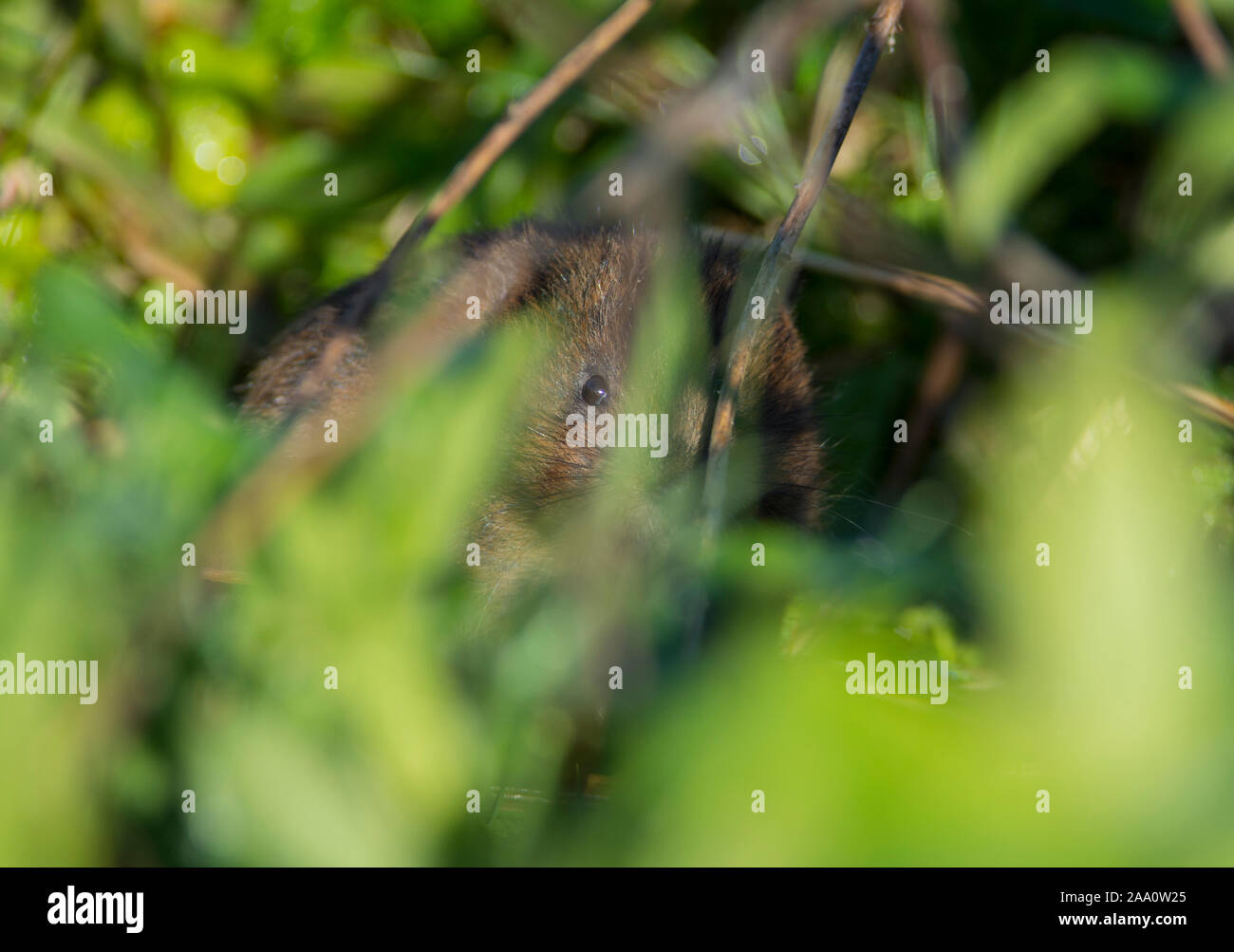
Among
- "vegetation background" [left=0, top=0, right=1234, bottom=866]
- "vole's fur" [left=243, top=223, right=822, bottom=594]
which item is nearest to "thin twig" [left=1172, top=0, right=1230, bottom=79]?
"vegetation background" [left=0, top=0, right=1234, bottom=866]

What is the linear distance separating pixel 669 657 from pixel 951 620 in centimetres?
165

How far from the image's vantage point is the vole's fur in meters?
3.12

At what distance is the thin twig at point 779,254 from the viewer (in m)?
2.31

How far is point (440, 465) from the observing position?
1436 millimetres

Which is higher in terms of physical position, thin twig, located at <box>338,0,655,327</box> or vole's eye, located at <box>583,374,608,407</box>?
thin twig, located at <box>338,0,655,327</box>

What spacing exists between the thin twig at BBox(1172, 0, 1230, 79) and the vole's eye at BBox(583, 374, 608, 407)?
2.38 metres

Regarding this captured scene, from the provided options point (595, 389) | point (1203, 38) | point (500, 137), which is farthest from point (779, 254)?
point (1203, 38)

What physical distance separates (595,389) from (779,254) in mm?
799

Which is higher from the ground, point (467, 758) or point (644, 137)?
point (644, 137)

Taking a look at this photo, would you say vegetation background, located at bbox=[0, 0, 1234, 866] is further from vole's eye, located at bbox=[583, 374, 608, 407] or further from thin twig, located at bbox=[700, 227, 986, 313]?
vole's eye, located at bbox=[583, 374, 608, 407]
